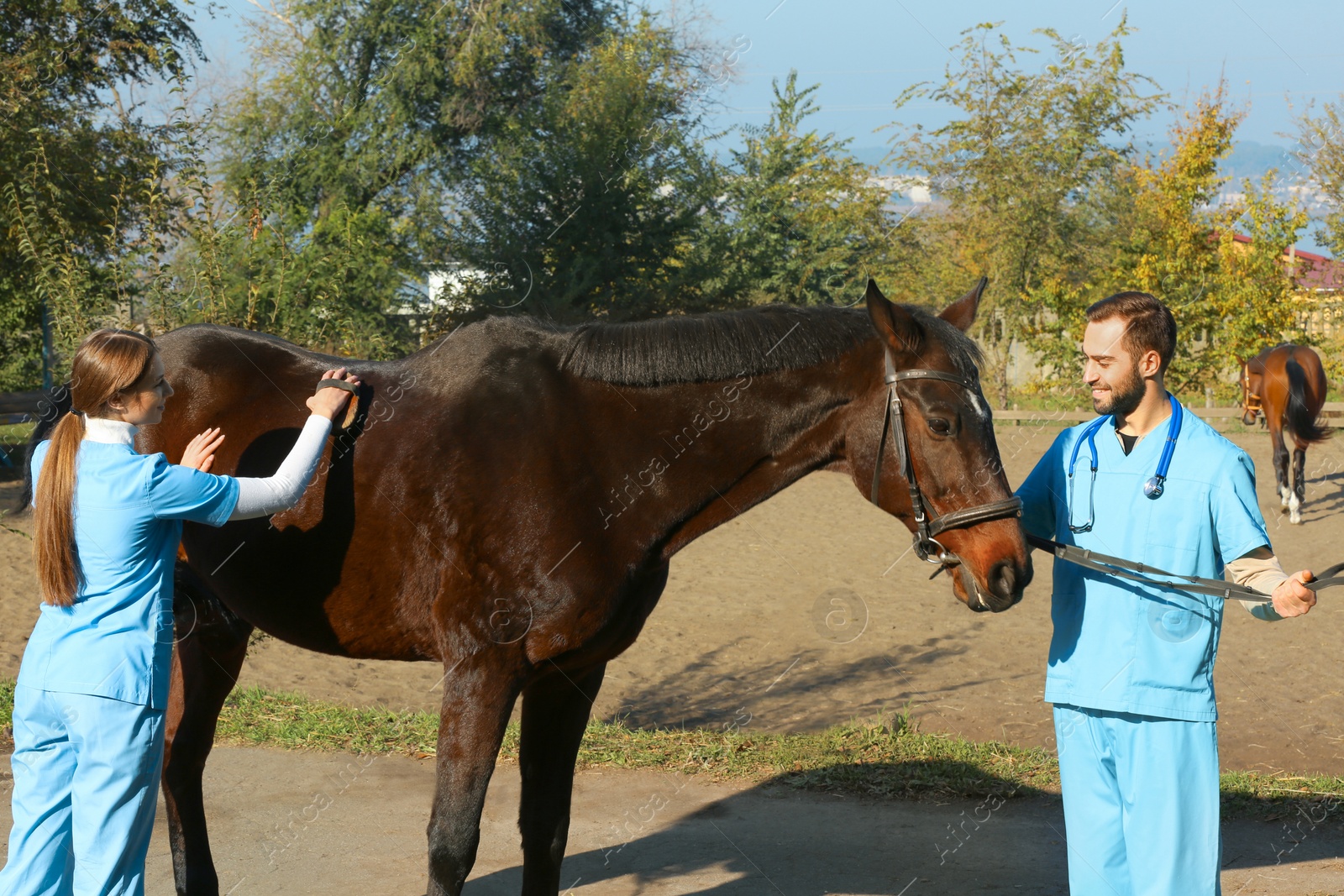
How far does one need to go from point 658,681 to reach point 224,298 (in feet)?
12.0

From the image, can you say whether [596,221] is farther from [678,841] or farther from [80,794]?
[80,794]

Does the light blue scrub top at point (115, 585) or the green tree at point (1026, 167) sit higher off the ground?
the green tree at point (1026, 167)

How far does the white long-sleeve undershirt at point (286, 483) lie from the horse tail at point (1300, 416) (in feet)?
40.6

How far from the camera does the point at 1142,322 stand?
2518 millimetres

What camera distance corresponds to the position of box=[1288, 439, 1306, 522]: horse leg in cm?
1258

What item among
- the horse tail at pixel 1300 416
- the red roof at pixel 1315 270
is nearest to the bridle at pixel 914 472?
the horse tail at pixel 1300 416

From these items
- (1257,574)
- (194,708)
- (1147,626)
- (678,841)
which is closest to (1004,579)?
(1147,626)

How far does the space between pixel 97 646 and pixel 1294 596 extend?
274cm

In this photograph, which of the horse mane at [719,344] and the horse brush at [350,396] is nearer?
the horse mane at [719,344]

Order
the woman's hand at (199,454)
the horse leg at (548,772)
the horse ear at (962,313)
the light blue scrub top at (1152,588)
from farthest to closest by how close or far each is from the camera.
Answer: the horse leg at (548,772), the horse ear at (962,313), the woman's hand at (199,454), the light blue scrub top at (1152,588)

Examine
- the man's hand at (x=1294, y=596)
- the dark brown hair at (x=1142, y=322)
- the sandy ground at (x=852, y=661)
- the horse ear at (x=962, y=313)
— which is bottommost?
the sandy ground at (x=852, y=661)

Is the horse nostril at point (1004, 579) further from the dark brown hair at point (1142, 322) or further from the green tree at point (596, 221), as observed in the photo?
the green tree at point (596, 221)

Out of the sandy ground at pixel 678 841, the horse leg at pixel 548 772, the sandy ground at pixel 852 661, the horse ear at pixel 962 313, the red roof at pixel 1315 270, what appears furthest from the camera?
the red roof at pixel 1315 270

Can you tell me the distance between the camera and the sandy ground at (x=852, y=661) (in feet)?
19.7
